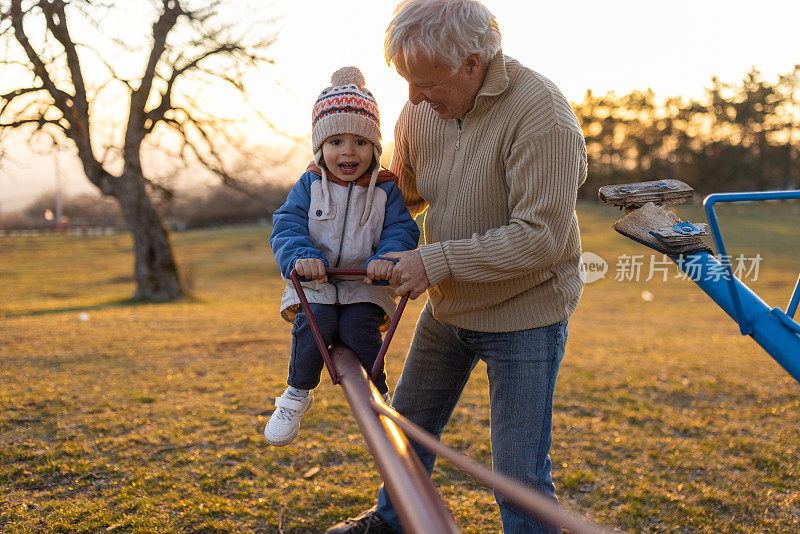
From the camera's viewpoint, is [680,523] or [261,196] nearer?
[680,523]

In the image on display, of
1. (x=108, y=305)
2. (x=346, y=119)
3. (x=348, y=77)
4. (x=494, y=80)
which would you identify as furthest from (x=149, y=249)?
(x=494, y=80)

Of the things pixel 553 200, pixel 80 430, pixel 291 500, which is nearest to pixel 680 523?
pixel 291 500

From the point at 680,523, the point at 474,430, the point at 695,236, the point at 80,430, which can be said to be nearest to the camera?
the point at 695,236

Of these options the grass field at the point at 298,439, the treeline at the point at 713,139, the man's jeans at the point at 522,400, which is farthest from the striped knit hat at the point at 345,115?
the treeline at the point at 713,139

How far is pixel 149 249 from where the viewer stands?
14.8 meters

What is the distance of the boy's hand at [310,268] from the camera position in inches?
80.0

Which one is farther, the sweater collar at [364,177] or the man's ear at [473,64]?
the sweater collar at [364,177]

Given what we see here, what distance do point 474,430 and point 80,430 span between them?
2.62 metres

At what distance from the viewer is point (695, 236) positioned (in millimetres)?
2428

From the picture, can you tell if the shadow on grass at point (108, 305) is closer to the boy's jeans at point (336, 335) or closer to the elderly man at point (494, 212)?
the boy's jeans at point (336, 335)

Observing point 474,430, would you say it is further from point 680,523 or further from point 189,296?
point 189,296

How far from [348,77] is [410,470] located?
1.57 metres

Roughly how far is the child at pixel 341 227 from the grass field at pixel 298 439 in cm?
122

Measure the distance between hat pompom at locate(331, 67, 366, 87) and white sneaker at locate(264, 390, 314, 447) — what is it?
1187mm
